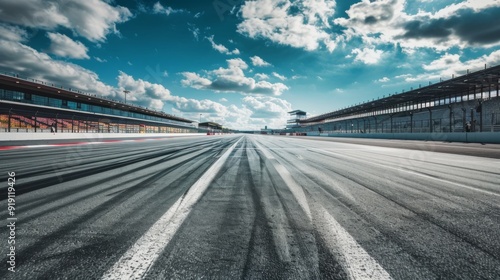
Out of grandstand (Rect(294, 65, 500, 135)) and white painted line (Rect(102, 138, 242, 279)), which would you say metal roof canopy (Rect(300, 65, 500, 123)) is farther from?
white painted line (Rect(102, 138, 242, 279))

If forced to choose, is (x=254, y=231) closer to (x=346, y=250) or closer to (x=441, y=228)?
(x=346, y=250)

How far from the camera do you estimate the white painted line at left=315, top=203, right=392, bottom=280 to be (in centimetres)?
145

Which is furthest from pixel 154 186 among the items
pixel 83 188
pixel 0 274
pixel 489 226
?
pixel 489 226

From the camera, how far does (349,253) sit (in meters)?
1.70

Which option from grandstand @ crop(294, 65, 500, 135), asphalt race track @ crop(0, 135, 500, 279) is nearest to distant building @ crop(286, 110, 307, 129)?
grandstand @ crop(294, 65, 500, 135)

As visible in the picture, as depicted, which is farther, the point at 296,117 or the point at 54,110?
the point at 296,117

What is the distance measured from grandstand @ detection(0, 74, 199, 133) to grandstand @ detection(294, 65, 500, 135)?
156ft

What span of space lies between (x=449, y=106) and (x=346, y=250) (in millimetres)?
47820

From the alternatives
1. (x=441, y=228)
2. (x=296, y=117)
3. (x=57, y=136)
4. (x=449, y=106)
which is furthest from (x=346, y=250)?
(x=296, y=117)

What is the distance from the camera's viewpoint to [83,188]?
3.76 meters

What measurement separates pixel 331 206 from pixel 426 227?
3.26 feet

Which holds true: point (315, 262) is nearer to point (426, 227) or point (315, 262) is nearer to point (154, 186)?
point (426, 227)

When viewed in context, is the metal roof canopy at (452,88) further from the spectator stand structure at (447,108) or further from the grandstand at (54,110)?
the grandstand at (54,110)

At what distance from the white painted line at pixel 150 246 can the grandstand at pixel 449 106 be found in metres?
32.5
